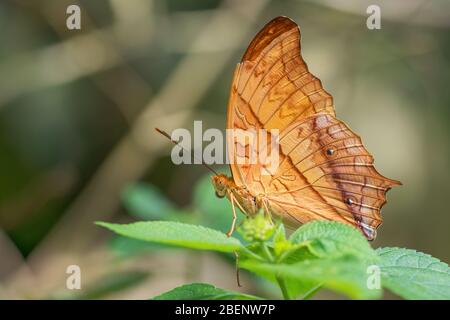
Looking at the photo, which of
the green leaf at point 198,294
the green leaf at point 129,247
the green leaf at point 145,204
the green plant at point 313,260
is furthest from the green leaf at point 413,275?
the green leaf at point 145,204

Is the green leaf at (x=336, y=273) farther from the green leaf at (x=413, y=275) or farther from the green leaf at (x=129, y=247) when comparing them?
the green leaf at (x=129, y=247)

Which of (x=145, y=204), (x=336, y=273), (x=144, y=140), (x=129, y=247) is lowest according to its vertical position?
(x=336, y=273)

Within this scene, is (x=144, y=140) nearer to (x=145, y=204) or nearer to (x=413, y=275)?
(x=145, y=204)

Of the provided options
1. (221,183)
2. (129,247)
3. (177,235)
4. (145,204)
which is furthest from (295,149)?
(145,204)

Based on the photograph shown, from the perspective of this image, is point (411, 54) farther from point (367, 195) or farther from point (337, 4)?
point (367, 195)

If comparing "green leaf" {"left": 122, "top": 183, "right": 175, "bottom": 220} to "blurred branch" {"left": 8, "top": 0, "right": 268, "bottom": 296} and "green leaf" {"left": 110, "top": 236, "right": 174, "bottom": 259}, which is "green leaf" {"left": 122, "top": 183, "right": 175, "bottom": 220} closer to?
"green leaf" {"left": 110, "top": 236, "right": 174, "bottom": 259}

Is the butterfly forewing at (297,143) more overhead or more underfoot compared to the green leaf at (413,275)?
more overhead
